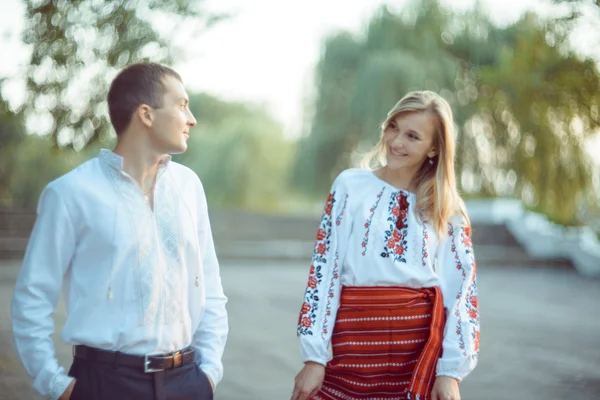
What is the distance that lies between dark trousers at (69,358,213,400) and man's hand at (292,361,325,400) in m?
0.39

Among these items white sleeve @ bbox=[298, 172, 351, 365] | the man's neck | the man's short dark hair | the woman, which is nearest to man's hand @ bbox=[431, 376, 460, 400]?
the woman

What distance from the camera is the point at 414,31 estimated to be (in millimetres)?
20391

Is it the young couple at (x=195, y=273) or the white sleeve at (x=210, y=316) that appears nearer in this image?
the young couple at (x=195, y=273)

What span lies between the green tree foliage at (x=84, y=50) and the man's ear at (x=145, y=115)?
3574 mm

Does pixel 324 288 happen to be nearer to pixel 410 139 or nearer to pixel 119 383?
pixel 410 139

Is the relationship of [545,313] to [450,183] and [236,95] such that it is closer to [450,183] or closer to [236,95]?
[450,183]

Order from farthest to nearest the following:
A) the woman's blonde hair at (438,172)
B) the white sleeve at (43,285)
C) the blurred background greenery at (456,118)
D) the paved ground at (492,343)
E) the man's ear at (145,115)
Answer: the blurred background greenery at (456,118) → the paved ground at (492,343) → the woman's blonde hair at (438,172) → the man's ear at (145,115) → the white sleeve at (43,285)

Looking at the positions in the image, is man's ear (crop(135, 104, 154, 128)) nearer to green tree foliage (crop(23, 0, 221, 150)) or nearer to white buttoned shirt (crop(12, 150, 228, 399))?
white buttoned shirt (crop(12, 150, 228, 399))

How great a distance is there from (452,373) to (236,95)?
26.9 m

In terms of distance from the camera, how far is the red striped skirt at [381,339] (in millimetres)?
2209

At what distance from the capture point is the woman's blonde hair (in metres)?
2.28

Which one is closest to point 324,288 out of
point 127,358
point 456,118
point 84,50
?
point 127,358

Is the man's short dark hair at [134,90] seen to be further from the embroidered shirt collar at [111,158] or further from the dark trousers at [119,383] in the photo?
the dark trousers at [119,383]

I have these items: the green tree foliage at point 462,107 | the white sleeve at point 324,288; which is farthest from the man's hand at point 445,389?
the green tree foliage at point 462,107
